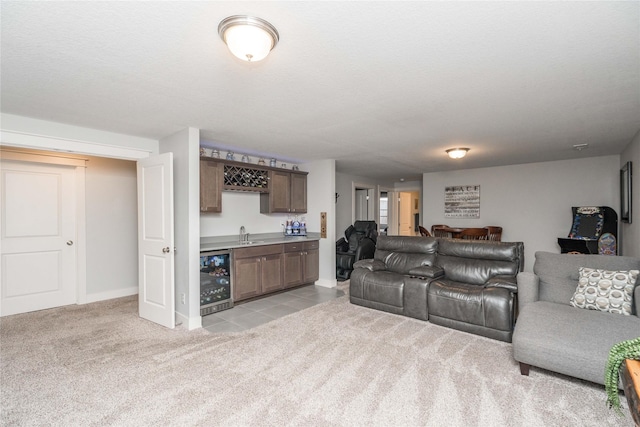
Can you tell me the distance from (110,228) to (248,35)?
441cm

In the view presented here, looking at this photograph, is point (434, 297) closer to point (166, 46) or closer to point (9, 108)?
point (166, 46)

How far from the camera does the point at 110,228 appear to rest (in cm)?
468

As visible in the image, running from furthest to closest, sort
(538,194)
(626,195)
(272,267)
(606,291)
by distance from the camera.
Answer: (538,194) < (272,267) < (626,195) < (606,291)

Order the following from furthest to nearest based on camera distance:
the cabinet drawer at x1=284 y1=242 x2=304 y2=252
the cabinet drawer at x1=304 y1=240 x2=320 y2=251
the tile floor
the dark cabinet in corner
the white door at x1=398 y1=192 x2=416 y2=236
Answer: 1. the white door at x1=398 y1=192 x2=416 y2=236
2. the cabinet drawer at x1=304 y1=240 x2=320 y2=251
3. the dark cabinet in corner
4. the cabinet drawer at x1=284 y1=242 x2=304 y2=252
5. the tile floor

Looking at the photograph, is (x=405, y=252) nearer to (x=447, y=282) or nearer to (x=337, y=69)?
(x=447, y=282)

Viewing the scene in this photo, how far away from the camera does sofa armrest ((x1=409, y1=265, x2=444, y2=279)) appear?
3.69 m

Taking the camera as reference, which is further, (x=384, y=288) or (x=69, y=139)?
(x=384, y=288)

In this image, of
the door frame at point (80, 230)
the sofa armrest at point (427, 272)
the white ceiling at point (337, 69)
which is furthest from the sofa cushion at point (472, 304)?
the door frame at point (80, 230)

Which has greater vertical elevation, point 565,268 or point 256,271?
point 565,268

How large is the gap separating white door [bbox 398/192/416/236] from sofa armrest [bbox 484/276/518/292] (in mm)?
6093

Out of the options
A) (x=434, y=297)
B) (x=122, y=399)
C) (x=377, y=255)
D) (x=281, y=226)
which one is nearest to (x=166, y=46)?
(x=122, y=399)

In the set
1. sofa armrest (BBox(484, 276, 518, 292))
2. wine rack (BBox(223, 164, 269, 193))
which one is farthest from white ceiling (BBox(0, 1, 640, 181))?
sofa armrest (BBox(484, 276, 518, 292))

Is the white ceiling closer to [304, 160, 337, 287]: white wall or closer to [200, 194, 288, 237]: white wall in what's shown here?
[200, 194, 288, 237]: white wall

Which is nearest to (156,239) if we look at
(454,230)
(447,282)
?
(447,282)
